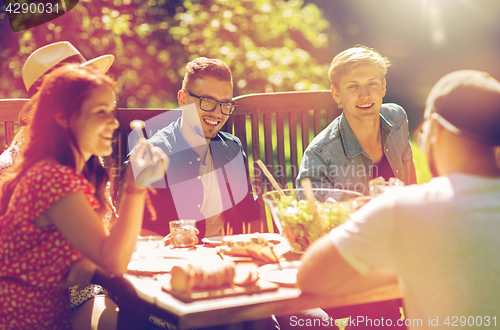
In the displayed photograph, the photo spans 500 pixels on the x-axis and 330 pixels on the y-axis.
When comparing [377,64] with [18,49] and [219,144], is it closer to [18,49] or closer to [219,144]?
[219,144]

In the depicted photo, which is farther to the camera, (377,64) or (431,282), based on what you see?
(377,64)

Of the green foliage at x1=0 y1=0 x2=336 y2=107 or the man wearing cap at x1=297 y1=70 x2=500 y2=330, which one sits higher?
the green foliage at x1=0 y1=0 x2=336 y2=107

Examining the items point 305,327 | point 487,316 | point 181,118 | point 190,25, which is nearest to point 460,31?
point 190,25

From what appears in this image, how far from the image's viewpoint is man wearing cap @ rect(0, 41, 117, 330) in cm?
179

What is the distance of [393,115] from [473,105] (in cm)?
241

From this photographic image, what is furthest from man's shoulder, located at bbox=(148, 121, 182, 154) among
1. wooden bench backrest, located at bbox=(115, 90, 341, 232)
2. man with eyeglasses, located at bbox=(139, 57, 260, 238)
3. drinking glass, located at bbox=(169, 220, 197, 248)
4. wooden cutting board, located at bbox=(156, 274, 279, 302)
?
wooden cutting board, located at bbox=(156, 274, 279, 302)

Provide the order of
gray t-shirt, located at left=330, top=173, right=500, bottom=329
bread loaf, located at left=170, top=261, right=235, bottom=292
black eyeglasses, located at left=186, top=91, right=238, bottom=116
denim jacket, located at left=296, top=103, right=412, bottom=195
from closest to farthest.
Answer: gray t-shirt, located at left=330, top=173, right=500, bottom=329, bread loaf, located at left=170, top=261, right=235, bottom=292, denim jacket, located at left=296, top=103, right=412, bottom=195, black eyeglasses, located at left=186, top=91, right=238, bottom=116

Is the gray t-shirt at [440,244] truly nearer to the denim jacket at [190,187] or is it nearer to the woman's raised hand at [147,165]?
the woman's raised hand at [147,165]

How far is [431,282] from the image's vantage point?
1.41 metres

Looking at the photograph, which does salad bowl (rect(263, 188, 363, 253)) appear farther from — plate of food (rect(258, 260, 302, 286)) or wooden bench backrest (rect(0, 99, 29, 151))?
wooden bench backrest (rect(0, 99, 29, 151))

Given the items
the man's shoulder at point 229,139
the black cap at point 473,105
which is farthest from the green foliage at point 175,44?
the black cap at point 473,105

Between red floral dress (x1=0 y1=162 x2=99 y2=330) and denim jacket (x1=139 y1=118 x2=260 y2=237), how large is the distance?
1.71 m

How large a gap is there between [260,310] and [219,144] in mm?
2286

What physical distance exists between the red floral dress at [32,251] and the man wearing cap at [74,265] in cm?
7
